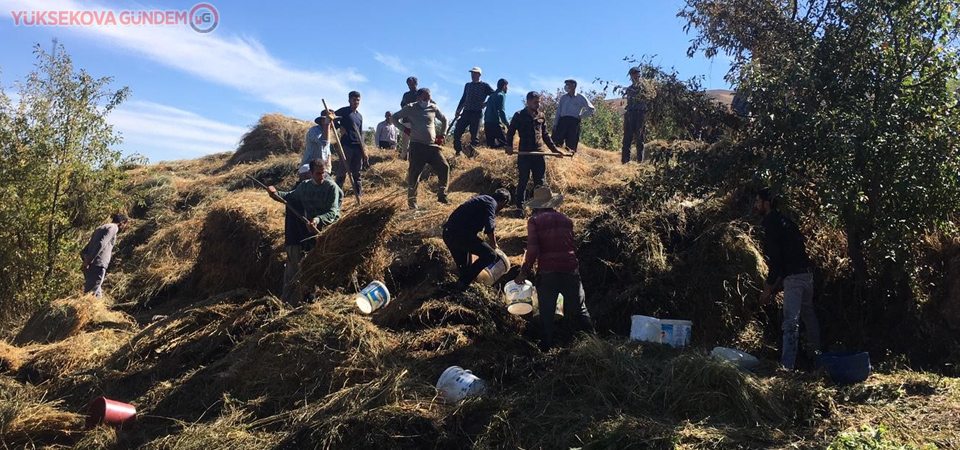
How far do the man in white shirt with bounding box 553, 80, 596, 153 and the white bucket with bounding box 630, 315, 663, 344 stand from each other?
241 inches

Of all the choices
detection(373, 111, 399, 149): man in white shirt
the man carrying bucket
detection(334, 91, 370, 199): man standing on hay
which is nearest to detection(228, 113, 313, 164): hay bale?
detection(373, 111, 399, 149): man in white shirt

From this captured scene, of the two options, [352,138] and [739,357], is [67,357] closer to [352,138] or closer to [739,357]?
[352,138]

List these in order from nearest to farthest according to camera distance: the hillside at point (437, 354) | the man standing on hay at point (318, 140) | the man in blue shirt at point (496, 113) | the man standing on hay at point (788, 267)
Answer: the hillside at point (437, 354) → the man standing on hay at point (788, 267) → the man standing on hay at point (318, 140) → the man in blue shirt at point (496, 113)

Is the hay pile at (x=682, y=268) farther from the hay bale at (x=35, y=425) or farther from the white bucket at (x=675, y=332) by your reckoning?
the hay bale at (x=35, y=425)

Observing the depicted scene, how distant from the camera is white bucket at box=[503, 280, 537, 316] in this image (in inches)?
281

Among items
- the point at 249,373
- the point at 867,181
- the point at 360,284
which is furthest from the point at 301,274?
the point at 867,181

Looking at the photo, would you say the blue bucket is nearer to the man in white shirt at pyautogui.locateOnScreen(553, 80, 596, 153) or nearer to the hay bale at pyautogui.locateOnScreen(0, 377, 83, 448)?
the hay bale at pyautogui.locateOnScreen(0, 377, 83, 448)

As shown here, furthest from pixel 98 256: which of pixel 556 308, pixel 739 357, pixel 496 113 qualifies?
pixel 739 357

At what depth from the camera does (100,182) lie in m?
10.7

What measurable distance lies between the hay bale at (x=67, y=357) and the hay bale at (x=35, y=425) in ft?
3.23

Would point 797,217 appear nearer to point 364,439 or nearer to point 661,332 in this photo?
point 661,332

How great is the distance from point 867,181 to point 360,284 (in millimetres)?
5209

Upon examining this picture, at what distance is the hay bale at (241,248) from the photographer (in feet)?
30.2

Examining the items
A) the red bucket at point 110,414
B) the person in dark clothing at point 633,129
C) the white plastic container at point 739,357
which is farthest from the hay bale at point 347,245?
the person in dark clothing at point 633,129
